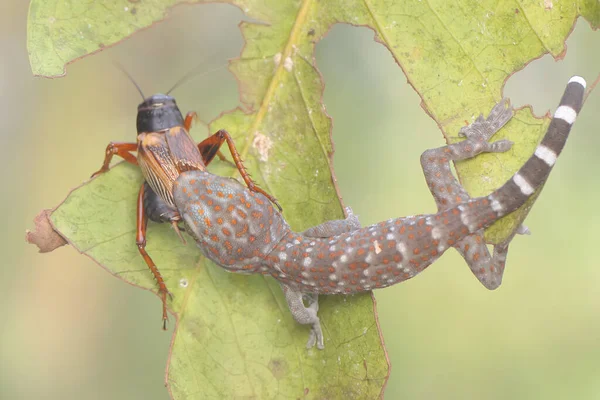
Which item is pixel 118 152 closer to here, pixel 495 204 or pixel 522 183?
pixel 495 204

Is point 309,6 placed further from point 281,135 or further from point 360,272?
point 360,272

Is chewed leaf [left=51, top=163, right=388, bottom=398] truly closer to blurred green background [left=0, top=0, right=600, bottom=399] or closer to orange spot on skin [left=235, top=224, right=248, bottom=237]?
orange spot on skin [left=235, top=224, right=248, bottom=237]

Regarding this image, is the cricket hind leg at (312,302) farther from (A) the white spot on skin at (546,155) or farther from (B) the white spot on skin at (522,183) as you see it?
(A) the white spot on skin at (546,155)

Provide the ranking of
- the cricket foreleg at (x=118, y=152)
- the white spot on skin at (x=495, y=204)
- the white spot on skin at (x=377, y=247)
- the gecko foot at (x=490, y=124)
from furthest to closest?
the cricket foreleg at (x=118, y=152), the white spot on skin at (x=377, y=247), the white spot on skin at (x=495, y=204), the gecko foot at (x=490, y=124)

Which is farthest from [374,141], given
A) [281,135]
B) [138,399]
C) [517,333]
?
[138,399]

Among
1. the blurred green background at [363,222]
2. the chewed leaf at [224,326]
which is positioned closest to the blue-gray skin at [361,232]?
the chewed leaf at [224,326]

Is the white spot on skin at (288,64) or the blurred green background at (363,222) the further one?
the blurred green background at (363,222)
